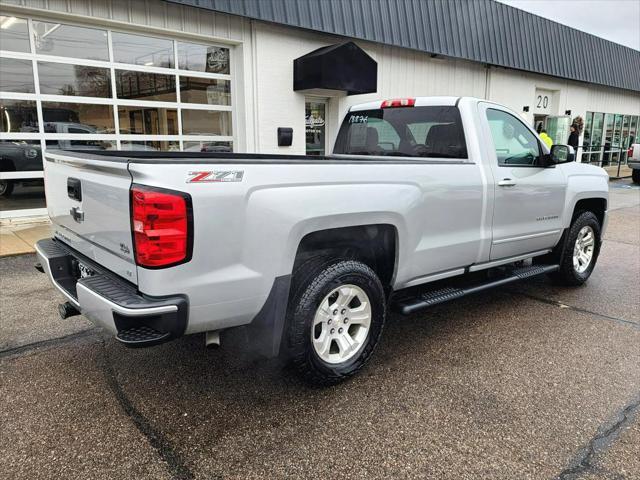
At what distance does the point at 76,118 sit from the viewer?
27.2ft

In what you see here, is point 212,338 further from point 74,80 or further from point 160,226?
point 74,80

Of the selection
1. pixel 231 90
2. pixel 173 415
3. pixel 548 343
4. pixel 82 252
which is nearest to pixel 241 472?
pixel 173 415

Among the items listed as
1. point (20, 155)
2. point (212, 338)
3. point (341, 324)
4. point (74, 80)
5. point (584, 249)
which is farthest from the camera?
point (74, 80)

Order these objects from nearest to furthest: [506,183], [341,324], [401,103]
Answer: [341,324] → [506,183] → [401,103]

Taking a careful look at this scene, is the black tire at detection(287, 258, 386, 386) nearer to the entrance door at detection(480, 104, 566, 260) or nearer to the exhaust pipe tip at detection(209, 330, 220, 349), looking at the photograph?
the exhaust pipe tip at detection(209, 330, 220, 349)

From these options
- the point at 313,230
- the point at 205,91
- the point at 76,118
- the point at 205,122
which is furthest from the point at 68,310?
the point at 205,91

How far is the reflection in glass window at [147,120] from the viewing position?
8.77 metres

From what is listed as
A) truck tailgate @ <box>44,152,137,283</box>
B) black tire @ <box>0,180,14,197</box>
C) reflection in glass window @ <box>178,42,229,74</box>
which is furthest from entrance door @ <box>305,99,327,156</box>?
truck tailgate @ <box>44,152,137,283</box>

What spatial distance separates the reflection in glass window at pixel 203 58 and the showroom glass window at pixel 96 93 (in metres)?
0.02

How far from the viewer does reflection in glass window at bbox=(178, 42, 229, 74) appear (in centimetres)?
919

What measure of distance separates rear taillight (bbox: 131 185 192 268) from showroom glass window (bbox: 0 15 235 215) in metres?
6.56

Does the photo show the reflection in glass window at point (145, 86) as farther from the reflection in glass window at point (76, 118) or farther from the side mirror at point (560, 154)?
the side mirror at point (560, 154)

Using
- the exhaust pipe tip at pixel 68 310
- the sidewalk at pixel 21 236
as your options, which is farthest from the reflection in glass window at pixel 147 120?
the exhaust pipe tip at pixel 68 310

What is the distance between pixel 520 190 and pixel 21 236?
273 inches
